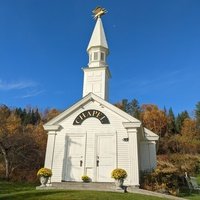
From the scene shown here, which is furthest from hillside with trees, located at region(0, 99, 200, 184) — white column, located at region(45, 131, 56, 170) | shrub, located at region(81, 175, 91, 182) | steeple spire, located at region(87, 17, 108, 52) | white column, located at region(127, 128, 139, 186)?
steeple spire, located at region(87, 17, 108, 52)

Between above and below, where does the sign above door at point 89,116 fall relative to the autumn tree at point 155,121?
below

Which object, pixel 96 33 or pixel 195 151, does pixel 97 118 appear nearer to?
pixel 96 33

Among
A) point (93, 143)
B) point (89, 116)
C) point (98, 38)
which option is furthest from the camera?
point (98, 38)

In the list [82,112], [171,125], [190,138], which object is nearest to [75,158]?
[82,112]

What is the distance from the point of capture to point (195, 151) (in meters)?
39.4

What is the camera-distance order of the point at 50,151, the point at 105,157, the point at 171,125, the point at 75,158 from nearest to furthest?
the point at 105,157
the point at 75,158
the point at 50,151
the point at 171,125

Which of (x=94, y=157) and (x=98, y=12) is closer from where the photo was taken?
(x=94, y=157)

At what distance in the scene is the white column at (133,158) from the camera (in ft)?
50.9

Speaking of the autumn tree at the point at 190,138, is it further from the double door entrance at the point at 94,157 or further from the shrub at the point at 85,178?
the shrub at the point at 85,178

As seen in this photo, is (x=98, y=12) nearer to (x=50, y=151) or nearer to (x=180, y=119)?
(x=50, y=151)

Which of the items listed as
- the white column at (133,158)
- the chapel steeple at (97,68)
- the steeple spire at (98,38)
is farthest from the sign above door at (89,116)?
the steeple spire at (98,38)

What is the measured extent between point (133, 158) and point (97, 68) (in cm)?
879

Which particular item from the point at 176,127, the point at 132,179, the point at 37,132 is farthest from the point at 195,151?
the point at 132,179

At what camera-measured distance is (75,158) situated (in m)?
16.9
